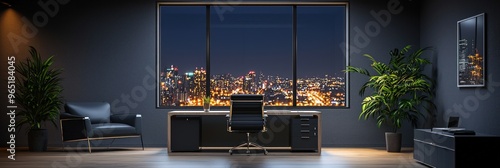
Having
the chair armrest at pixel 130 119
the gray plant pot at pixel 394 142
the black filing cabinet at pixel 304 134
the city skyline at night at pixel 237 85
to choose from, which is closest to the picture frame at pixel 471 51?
the gray plant pot at pixel 394 142

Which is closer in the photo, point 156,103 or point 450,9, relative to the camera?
point 450,9

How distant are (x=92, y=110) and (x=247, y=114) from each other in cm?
267

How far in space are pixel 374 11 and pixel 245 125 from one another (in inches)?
129

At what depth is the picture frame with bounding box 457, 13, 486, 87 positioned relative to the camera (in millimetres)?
7883

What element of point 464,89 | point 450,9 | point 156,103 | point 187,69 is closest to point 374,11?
point 450,9

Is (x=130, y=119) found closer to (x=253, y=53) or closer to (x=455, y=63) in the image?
(x=253, y=53)

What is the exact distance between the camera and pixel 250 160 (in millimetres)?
8531

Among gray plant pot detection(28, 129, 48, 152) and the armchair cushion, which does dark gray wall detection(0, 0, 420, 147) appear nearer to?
the armchair cushion


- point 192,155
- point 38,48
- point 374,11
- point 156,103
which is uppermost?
point 374,11

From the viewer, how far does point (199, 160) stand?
28.1 feet

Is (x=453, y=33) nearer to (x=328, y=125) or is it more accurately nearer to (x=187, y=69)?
(x=328, y=125)

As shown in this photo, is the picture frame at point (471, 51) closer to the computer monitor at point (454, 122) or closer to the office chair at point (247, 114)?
the computer monitor at point (454, 122)

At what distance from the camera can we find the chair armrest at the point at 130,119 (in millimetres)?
10031

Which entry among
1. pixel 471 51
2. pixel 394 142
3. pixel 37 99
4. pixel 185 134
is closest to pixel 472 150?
pixel 471 51
